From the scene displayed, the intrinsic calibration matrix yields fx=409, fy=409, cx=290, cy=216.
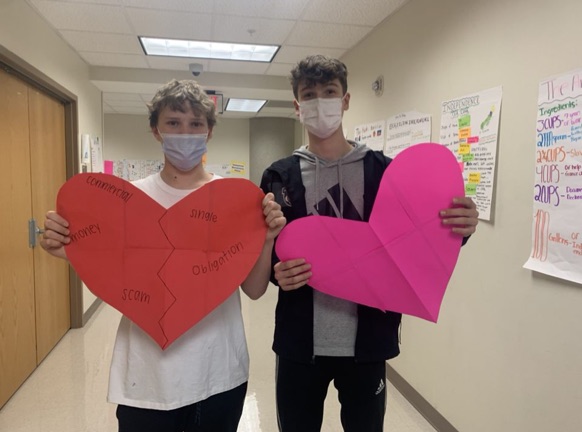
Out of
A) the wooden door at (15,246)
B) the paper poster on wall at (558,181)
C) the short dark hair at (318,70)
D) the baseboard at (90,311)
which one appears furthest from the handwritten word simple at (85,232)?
the baseboard at (90,311)

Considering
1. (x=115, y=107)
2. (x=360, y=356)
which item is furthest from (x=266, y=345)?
(x=115, y=107)

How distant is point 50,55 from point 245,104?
3190 mm

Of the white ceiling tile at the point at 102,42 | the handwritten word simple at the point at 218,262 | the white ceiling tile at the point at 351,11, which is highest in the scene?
the white ceiling tile at the point at 351,11

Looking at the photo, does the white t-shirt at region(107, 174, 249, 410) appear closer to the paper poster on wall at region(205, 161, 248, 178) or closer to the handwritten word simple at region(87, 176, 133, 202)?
the handwritten word simple at region(87, 176, 133, 202)

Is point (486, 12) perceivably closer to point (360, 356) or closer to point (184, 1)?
point (360, 356)

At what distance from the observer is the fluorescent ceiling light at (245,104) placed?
19.1 ft

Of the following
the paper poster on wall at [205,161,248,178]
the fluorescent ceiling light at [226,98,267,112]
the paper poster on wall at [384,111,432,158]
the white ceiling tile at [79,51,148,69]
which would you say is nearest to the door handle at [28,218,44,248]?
the white ceiling tile at [79,51,148,69]

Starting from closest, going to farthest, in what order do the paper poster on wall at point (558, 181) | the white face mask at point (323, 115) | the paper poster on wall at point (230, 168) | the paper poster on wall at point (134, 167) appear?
the white face mask at point (323, 115) < the paper poster on wall at point (558, 181) < the paper poster on wall at point (134, 167) < the paper poster on wall at point (230, 168)

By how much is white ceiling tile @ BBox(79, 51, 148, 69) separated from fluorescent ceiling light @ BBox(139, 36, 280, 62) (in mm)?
262

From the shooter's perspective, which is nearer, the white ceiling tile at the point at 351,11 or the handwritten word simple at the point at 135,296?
the handwritten word simple at the point at 135,296

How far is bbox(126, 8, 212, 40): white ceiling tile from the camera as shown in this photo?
305 cm

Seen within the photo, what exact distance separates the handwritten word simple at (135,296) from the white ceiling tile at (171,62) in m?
3.66

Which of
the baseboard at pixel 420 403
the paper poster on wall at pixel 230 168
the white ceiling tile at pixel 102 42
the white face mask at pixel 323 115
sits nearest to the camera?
the white face mask at pixel 323 115

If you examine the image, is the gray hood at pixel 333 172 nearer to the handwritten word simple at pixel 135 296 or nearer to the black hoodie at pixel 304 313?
the black hoodie at pixel 304 313
